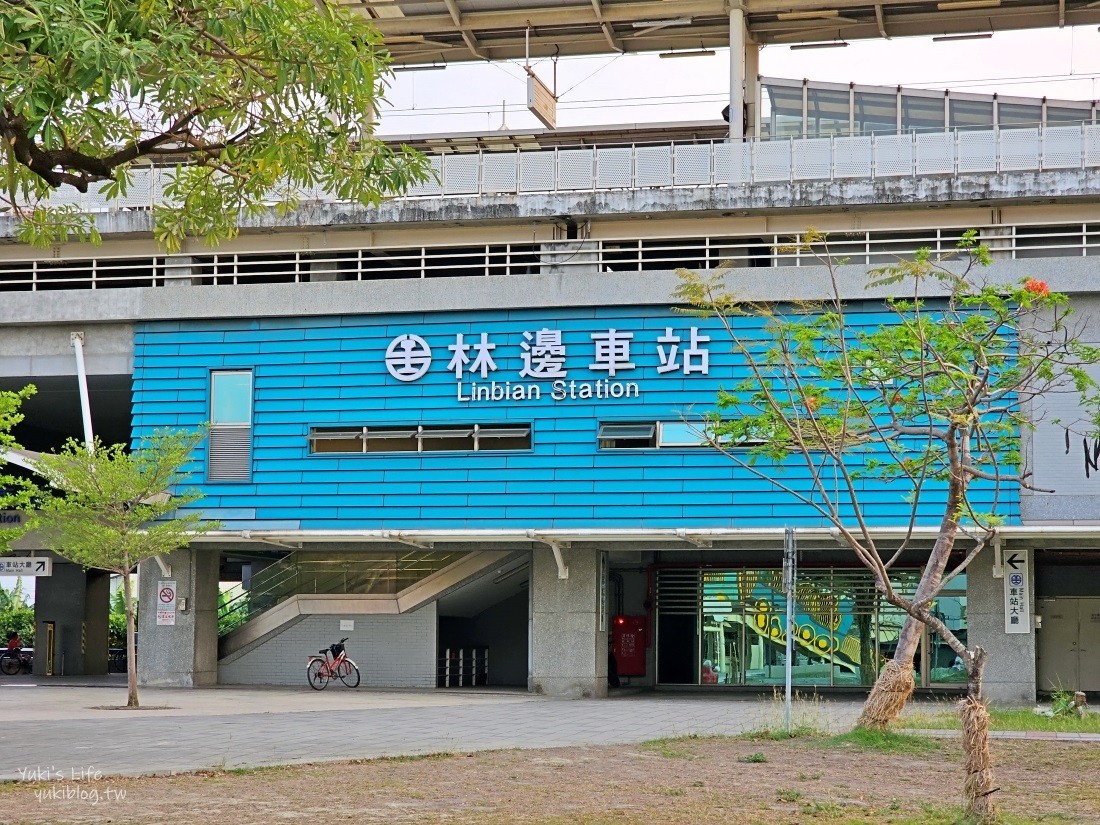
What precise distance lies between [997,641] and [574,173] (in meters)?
11.1

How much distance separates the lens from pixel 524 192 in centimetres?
2745

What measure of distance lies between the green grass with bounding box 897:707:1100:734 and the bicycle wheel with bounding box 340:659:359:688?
11.3m

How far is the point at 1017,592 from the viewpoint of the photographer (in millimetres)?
25438

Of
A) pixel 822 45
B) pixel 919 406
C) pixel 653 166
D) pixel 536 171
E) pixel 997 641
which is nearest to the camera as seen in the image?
pixel 919 406

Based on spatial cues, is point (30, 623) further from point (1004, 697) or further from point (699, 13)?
point (1004, 697)

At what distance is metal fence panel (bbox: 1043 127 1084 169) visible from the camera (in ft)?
85.0

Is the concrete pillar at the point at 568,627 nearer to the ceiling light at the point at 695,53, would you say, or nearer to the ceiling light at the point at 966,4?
the ceiling light at the point at 695,53

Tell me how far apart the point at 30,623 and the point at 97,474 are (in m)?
24.0

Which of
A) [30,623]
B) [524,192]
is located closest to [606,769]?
[524,192]

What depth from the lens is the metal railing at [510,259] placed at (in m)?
26.6

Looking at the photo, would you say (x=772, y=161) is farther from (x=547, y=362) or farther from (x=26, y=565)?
(x=26, y=565)

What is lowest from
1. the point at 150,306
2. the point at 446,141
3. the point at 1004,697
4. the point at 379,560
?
the point at 1004,697

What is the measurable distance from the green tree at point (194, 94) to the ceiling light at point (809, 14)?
757 inches

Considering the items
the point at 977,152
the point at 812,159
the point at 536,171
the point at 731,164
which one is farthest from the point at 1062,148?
the point at 536,171
